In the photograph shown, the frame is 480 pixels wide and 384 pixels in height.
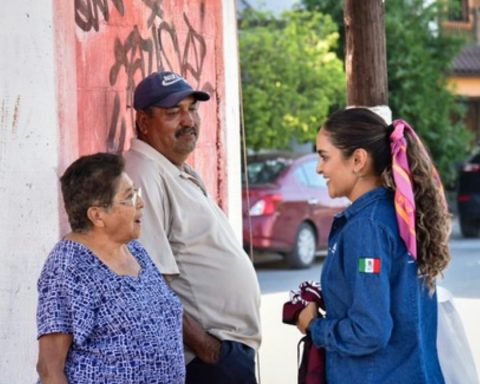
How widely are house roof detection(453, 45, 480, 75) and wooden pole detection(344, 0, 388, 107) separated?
2254 cm

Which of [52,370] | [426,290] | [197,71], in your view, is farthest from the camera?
[197,71]

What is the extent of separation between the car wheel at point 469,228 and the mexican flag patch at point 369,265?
16219mm

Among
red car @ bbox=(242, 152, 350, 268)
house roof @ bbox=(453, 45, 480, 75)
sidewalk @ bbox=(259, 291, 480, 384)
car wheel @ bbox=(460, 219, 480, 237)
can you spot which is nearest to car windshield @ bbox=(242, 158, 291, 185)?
red car @ bbox=(242, 152, 350, 268)

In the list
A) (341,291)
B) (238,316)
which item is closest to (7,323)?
(238,316)

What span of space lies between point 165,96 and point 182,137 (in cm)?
18

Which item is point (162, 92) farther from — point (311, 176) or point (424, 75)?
point (424, 75)

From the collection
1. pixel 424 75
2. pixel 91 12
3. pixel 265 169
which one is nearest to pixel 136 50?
pixel 91 12

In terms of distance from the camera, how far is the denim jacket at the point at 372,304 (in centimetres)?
331

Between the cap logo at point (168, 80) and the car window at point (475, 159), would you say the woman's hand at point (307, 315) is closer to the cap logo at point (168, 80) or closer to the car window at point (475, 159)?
the cap logo at point (168, 80)

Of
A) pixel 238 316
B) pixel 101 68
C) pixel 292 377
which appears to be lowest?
pixel 292 377

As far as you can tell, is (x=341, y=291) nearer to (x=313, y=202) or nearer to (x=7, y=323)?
(x=7, y=323)

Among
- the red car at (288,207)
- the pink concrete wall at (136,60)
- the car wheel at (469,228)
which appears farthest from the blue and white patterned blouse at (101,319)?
the car wheel at (469,228)

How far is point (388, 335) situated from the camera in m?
3.33

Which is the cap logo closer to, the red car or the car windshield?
A: the red car
